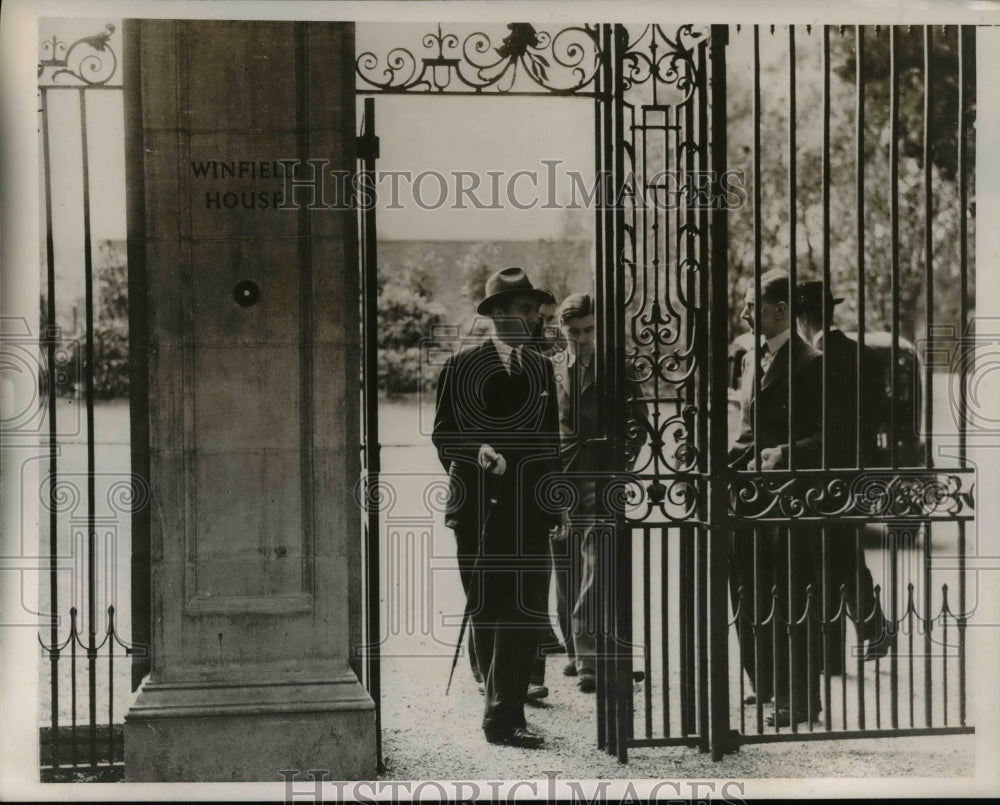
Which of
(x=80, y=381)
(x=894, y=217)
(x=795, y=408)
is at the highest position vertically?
(x=894, y=217)

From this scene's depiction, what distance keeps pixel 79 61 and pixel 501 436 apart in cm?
228

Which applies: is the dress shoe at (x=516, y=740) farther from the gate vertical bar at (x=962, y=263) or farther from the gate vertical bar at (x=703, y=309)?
the gate vertical bar at (x=962, y=263)

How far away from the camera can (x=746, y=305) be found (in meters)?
5.05

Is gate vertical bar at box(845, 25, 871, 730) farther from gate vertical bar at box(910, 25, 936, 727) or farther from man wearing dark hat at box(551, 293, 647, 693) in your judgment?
man wearing dark hat at box(551, 293, 647, 693)

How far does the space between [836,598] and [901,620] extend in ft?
0.93

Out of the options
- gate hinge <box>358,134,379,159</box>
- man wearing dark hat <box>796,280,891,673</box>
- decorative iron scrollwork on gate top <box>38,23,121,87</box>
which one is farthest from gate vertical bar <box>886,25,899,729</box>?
decorative iron scrollwork on gate top <box>38,23,121,87</box>

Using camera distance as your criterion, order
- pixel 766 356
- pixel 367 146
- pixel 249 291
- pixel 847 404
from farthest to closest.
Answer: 1. pixel 766 356
2. pixel 847 404
3. pixel 367 146
4. pixel 249 291

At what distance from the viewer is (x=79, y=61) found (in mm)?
4230

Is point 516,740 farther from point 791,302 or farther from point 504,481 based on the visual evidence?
point 791,302

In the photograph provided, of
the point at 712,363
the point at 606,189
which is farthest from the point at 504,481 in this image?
the point at 606,189

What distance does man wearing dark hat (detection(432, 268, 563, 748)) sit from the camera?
4.43m

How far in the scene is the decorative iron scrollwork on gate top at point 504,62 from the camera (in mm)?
4297

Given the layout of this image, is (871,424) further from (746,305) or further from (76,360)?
(76,360)

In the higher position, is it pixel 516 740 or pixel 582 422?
pixel 582 422
